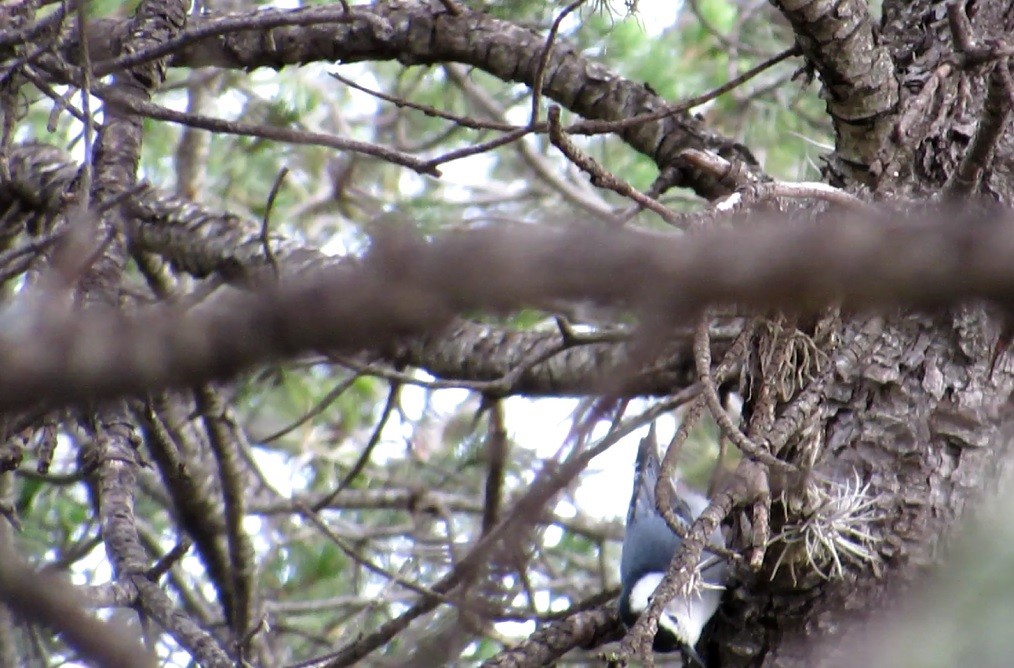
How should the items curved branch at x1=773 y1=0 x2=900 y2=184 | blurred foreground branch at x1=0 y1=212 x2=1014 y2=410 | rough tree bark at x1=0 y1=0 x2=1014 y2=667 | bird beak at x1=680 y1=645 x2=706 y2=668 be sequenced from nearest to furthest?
blurred foreground branch at x1=0 y1=212 x2=1014 y2=410 → rough tree bark at x1=0 y1=0 x2=1014 y2=667 → curved branch at x1=773 y1=0 x2=900 y2=184 → bird beak at x1=680 y1=645 x2=706 y2=668

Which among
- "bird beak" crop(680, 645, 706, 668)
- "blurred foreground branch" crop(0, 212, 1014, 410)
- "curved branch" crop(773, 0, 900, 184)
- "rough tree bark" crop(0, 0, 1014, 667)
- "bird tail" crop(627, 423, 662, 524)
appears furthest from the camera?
"bird tail" crop(627, 423, 662, 524)

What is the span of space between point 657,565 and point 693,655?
0.49m

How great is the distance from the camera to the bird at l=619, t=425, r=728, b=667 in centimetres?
177

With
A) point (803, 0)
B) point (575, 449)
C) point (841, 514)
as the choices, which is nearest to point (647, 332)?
point (575, 449)

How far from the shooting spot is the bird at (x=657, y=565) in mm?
1773

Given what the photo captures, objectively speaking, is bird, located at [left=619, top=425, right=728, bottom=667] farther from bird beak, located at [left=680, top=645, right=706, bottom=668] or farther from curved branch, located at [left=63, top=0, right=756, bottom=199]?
curved branch, located at [left=63, top=0, right=756, bottom=199]

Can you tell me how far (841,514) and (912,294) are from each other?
1.11 meters

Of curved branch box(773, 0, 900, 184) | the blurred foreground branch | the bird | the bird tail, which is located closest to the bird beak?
the bird

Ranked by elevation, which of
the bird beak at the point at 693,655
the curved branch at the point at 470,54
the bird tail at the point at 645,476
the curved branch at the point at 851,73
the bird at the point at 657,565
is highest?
the curved branch at the point at 470,54

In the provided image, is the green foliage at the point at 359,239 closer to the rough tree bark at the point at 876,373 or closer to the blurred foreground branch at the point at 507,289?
the rough tree bark at the point at 876,373

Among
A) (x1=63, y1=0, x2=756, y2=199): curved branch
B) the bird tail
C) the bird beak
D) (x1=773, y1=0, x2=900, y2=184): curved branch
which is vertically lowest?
the bird beak

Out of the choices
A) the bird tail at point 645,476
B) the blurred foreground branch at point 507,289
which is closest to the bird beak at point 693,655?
the bird tail at point 645,476

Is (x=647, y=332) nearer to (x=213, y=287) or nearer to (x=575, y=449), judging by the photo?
(x=575, y=449)

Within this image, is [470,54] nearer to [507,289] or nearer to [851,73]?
[851,73]
